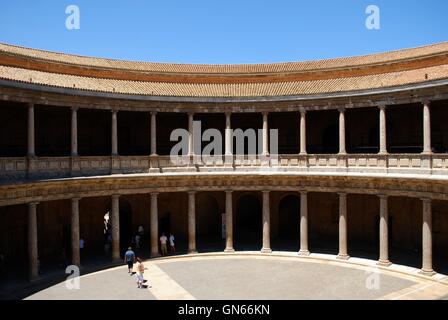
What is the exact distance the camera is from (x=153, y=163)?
1065 inches

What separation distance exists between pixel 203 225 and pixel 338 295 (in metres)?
16.5

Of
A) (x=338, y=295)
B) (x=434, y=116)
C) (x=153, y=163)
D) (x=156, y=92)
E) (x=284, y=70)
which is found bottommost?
(x=338, y=295)

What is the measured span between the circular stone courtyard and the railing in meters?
5.83

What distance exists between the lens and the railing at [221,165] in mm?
21609

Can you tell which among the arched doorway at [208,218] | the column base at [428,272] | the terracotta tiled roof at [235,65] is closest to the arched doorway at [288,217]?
the arched doorway at [208,218]

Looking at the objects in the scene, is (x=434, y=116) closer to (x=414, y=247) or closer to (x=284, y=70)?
(x=414, y=247)

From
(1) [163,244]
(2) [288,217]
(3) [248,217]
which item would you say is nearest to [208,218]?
(3) [248,217]

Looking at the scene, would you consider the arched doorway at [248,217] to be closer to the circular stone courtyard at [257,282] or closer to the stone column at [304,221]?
the stone column at [304,221]

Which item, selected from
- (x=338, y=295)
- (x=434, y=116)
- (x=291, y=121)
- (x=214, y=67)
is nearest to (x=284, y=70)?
(x=291, y=121)

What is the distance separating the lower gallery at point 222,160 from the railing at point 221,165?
69mm

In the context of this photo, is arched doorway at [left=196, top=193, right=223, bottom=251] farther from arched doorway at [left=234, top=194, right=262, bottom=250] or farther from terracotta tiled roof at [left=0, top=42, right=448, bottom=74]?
terracotta tiled roof at [left=0, top=42, right=448, bottom=74]

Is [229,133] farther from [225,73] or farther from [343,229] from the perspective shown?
[343,229]

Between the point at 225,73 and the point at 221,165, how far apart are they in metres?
8.45

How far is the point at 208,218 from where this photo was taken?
114 feet
